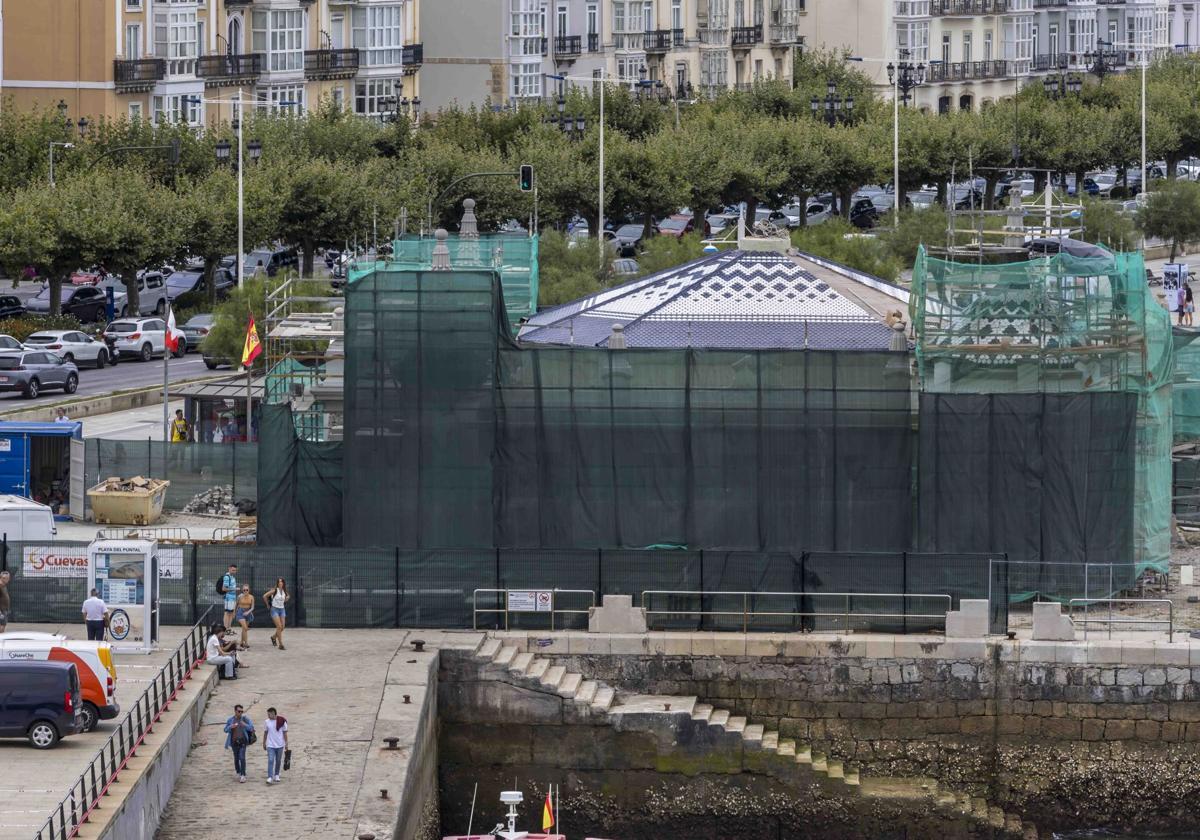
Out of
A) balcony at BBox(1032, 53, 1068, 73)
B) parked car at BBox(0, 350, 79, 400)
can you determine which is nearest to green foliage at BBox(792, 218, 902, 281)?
parked car at BBox(0, 350, 79, 400)

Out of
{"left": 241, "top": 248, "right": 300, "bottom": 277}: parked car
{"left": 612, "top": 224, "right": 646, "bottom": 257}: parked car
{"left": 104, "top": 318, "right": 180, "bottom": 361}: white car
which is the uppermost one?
{"left": 612, "top": 224, "right": 646, "bottom": 257}: parked car

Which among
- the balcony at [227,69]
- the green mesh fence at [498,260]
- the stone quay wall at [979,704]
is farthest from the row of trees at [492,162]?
the stone quay wall at [979,704]

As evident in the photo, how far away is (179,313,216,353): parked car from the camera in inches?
3190

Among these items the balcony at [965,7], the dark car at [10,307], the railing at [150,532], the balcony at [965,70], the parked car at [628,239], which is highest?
the balcony at [965,7]

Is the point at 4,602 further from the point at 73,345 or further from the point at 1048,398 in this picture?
the point at 73,345

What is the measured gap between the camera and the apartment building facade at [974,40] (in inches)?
5871

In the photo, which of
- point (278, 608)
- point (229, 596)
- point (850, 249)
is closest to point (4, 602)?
point (229, 596)

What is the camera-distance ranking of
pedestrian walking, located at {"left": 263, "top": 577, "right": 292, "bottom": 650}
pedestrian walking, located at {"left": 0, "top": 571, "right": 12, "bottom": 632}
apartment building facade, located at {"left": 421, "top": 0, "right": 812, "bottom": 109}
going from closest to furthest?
pedestrian walking, located at {"left": 0, "top": 571, "right": 12, "bottom": 632} → pedestrian walking, located at {"left": 263, "top": 577, "right": 292, "bottom": 650} → apartment building facade, located at {"left": 421, "top": 0, "right": 812, "bottom": 109}

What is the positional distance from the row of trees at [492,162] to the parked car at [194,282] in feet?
7.26

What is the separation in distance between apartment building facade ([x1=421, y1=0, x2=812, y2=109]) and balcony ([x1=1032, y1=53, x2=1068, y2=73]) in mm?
18459

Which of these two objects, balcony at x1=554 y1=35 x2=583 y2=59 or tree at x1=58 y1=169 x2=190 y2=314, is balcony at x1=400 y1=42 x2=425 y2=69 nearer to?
balcony at x1=554 y1=35 x2=583 y2=59

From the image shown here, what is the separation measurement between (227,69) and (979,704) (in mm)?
70959

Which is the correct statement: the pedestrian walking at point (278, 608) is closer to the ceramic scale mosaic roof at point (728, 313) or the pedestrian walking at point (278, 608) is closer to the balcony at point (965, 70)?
the ceramic scale mosaic roof at point (728, 313)

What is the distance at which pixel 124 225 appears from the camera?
83375mm
